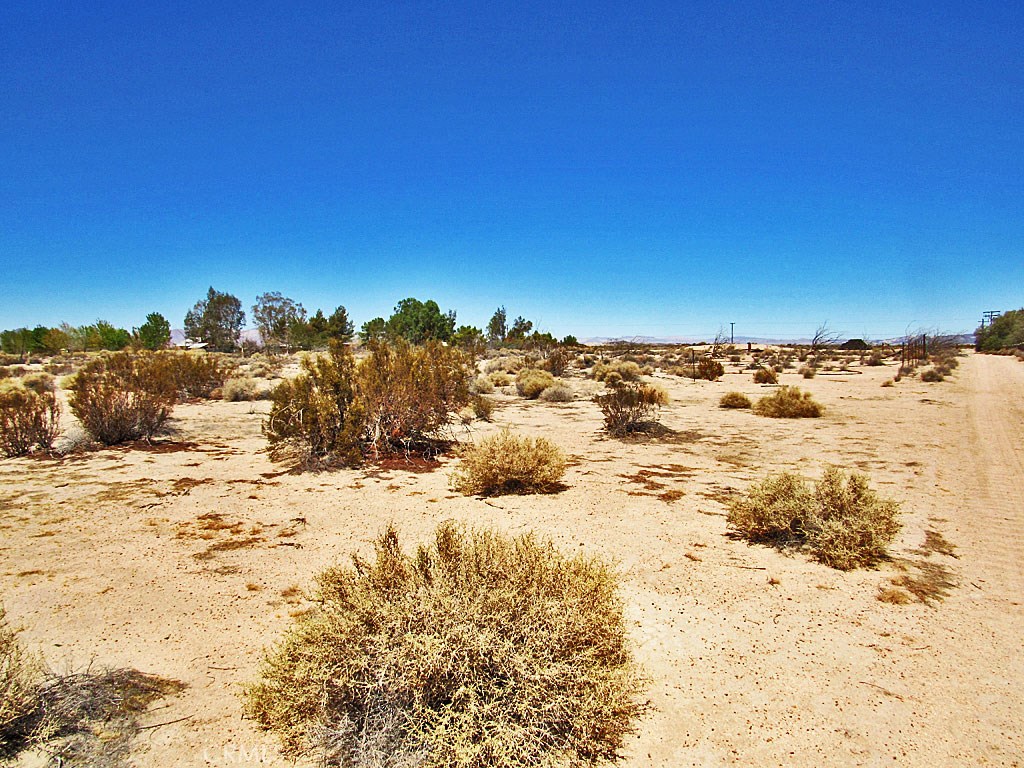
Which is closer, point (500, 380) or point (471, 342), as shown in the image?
point (500, 380)

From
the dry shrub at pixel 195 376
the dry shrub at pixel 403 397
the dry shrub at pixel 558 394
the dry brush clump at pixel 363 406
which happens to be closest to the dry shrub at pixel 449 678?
the dry brush clump at pixel 363 406

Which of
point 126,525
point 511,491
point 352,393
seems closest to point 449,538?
point 511,491

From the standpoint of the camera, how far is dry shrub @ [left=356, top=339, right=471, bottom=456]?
31.7ft

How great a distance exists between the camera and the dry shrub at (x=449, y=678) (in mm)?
2424

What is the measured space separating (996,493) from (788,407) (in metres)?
7.56

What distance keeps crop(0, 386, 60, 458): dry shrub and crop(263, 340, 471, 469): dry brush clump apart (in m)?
3.88

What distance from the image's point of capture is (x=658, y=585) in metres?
4.65

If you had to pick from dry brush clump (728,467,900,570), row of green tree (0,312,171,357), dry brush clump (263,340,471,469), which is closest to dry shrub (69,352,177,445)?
dry brush clump (263,340,471,469)

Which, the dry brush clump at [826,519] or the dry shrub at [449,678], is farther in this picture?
the dry brush clump at [826,519]

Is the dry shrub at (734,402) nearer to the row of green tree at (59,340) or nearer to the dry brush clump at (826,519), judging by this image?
the dry brush clump at (826,519)

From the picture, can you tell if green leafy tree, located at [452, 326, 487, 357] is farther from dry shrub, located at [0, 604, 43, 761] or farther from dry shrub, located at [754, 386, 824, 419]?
dry shrub, located at [0, 604, 43, 761]

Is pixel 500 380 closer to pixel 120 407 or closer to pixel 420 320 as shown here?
pixel 120 407

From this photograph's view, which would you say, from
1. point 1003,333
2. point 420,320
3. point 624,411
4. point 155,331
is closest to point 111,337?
point 155,331

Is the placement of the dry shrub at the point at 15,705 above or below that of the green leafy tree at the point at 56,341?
below
